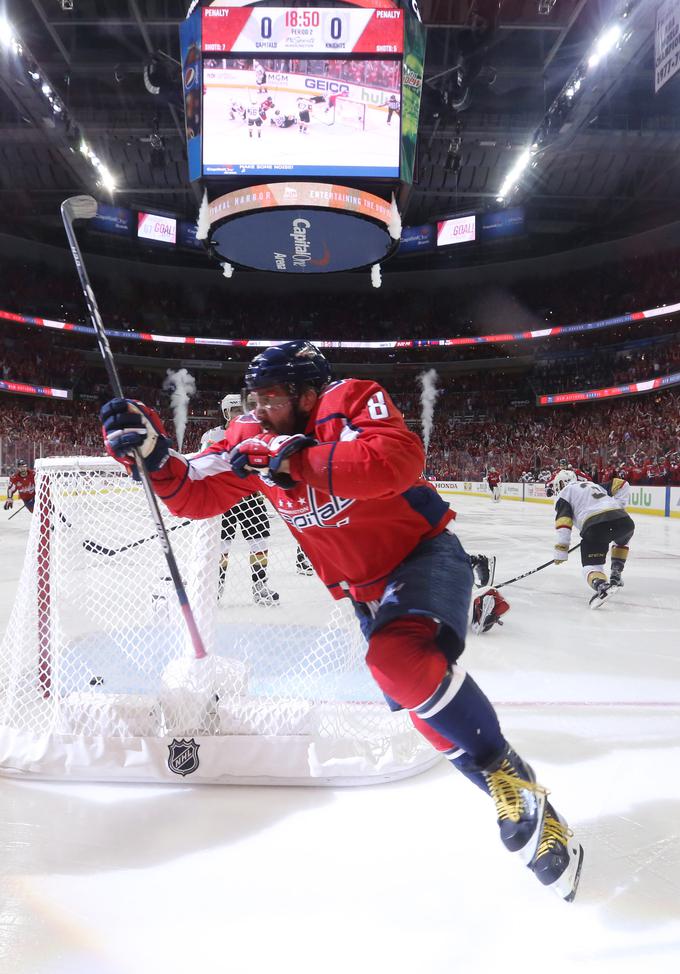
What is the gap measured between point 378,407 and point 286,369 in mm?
208

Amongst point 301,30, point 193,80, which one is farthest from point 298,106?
point 193,80

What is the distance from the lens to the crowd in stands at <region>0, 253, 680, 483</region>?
20.5 metres

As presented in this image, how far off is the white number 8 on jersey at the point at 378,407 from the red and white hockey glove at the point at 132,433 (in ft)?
1.34

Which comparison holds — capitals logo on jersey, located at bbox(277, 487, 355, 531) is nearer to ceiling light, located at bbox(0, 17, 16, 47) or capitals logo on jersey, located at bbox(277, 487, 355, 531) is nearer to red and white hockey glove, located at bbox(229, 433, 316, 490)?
red and white hockey glove, located at bbox(229, 433, 316, 490)

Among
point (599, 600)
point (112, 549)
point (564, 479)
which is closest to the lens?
point (112, 549)

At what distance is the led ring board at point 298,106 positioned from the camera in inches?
272

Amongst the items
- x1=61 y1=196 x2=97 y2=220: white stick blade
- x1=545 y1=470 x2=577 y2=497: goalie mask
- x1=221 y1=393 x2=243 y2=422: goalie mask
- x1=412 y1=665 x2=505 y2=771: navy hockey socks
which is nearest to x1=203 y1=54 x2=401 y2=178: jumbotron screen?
x1=545 y1=470 x2=577 y2=497: goalie mask

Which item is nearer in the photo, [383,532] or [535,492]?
[383,532]

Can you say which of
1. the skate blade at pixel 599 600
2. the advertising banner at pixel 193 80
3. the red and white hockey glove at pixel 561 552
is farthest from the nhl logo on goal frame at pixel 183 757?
the advertising banner at pixel 193 80

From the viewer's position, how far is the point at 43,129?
12734mm

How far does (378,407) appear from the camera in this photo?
1.22 meters

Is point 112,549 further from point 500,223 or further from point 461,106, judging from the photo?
point 500,223

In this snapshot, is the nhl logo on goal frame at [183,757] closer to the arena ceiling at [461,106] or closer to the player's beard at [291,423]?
the player's beard at [291,423]

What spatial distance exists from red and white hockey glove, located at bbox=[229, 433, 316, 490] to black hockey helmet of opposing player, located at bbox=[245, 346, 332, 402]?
16cm
